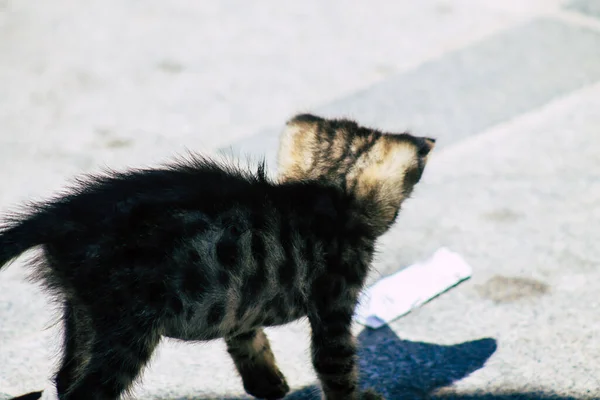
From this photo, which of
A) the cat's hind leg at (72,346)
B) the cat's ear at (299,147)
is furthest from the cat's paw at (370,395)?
the cat's hind leg at (72,346)

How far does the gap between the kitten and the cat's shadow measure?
202mm

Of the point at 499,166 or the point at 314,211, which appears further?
the point at 499,166

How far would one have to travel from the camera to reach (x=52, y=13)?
7.57 m

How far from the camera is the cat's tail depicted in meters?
2.65

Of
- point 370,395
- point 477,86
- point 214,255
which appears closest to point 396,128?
point 477,86

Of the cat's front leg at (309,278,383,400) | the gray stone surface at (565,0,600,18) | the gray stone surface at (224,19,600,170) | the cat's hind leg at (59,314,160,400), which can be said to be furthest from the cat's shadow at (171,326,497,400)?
the gray stone surface at (565,0,600,18)

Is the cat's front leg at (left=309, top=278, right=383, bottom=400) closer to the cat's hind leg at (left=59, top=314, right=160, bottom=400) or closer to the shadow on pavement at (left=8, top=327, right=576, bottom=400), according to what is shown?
the shadow on pavement at (left=8, top=327, right=576, bottom=400)

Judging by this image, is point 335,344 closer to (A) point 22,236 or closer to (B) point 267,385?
(B) point 267,385

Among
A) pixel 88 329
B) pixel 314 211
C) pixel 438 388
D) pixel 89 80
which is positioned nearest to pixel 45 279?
pixel 88 329

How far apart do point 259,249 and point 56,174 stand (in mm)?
2758

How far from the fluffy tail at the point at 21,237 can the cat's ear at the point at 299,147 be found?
987mm

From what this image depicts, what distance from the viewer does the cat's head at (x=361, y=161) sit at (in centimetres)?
321

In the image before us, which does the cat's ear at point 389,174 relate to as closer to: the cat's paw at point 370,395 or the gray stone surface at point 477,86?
the cat's paw at point 370,395

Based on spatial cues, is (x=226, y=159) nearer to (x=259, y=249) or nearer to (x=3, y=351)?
(x=259, y=249)
